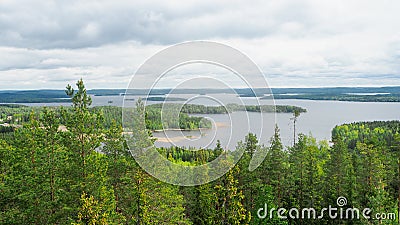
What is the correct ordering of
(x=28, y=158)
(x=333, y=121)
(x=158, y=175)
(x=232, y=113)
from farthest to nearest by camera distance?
(x=333, y=121) → (x=28, y=158) → (x=158, y=175) → (x=232, y=113)

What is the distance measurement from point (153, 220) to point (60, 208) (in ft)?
14.8

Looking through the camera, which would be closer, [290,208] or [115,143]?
[115,143]

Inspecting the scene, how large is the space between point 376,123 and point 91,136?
95.6 metres

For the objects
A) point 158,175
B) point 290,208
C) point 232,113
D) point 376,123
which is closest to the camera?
point 232,113

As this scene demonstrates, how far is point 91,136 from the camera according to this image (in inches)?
729

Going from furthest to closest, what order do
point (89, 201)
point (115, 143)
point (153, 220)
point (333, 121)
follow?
point (333, 121) < point (115, 143) < point (153, 220) < point (89, 201)

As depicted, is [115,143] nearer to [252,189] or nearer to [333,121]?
[252,189]

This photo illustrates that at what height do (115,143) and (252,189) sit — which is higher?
(115,143)

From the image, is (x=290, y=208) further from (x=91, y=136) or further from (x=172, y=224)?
(x=91, y=136)

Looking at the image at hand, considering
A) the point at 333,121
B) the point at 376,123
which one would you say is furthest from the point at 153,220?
the point at 333,121

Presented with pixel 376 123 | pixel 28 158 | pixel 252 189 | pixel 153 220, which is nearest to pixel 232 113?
pixel 153 220

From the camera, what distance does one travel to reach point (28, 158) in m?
20.2

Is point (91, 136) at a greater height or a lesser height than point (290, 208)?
greater

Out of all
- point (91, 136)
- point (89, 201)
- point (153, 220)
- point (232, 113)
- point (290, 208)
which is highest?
point (232, 113)
